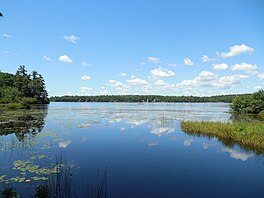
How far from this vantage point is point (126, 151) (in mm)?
16422

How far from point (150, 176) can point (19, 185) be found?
577 cm

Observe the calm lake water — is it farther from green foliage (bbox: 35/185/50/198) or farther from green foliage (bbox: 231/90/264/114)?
green foliage (bbox: 231/90/264/114)

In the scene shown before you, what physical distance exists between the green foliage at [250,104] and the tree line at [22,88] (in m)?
61.8

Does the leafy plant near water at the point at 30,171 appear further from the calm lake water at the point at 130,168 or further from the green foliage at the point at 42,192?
the green foliage at the point at 42,192

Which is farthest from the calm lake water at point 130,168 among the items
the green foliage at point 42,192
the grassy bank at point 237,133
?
the grassy bank at point 237,133

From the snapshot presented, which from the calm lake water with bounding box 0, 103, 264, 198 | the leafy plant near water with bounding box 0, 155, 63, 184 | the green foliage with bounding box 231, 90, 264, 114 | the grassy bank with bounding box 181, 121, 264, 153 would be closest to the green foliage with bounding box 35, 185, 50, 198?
the calm lake water with bounding box 0, 103, 264, 198

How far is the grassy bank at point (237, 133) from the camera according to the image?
1894cm

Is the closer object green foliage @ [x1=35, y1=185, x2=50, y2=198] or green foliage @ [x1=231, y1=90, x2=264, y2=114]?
green foliage @ [x1=35, y1=185, x2=50, y2=198]

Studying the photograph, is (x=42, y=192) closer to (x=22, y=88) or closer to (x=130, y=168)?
(x=130, y=168)

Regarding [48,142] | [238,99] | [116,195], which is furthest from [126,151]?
[238,99]

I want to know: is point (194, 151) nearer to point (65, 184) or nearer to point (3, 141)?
point (65, 184)

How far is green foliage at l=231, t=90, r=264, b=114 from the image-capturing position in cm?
6028

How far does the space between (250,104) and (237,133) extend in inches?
1800

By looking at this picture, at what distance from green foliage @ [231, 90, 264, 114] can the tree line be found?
61.8 meters
